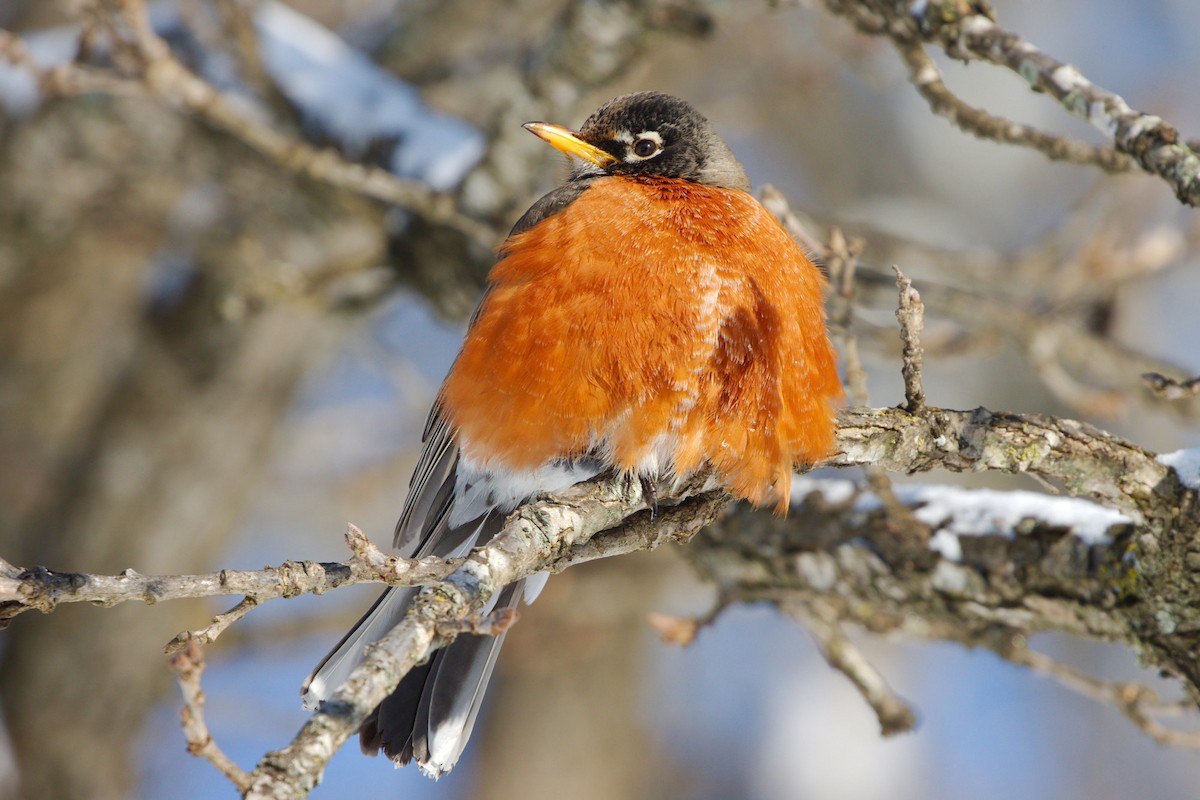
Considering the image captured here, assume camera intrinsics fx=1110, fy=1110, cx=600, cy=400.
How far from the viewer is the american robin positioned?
285 cm

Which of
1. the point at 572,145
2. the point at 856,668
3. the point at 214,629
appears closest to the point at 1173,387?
the point at 856,668

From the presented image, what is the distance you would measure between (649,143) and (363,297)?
1.97 m

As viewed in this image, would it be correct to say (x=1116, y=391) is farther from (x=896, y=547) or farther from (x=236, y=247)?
(x=236, y=247)

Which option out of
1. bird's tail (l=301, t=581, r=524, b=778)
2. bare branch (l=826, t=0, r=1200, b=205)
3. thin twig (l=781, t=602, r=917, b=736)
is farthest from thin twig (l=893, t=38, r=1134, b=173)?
bird's tail (l=301, t=581, r=524, b=778)

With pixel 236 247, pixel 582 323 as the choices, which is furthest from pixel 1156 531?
pixel 236 247

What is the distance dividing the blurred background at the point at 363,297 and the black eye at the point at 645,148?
671mm

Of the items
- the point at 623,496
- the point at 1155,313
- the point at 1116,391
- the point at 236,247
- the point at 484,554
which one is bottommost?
the point at 484,554

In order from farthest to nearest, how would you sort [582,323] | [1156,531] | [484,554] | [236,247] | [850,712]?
[850,712], [236,247], [582,323], [1156,531], [484,554]

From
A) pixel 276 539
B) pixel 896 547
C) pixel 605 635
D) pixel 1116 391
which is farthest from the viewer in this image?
pixel 276 539

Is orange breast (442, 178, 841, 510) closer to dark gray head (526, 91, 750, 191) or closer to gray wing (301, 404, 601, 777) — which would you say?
gray wing (301, 404, 601, 777)

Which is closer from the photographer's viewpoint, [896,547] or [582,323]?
[582,323]

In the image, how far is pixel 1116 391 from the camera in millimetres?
4789

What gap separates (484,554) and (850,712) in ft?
24.3

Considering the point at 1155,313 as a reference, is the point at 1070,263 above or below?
below
